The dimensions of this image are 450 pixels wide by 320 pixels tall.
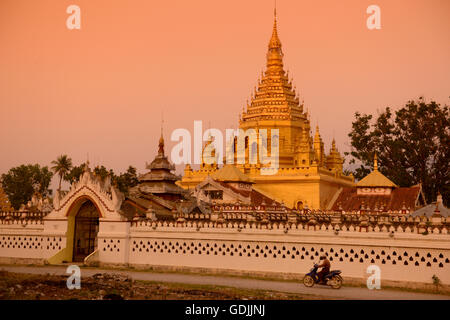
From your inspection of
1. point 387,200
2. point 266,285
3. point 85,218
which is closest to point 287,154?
point 387,200

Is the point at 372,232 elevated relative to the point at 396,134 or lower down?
lower down

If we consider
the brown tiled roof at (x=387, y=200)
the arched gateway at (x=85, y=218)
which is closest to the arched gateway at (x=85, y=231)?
the arched gateway at (x=85, y=218)

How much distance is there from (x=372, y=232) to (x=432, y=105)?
40488 mm

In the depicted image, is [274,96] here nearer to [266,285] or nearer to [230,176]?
[230,176]

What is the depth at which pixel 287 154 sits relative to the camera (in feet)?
200

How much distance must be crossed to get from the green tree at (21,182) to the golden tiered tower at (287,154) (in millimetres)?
28095

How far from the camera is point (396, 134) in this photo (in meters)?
65.8

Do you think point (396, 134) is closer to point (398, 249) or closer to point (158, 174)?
point (158, 174)

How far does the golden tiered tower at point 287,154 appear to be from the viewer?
179ft

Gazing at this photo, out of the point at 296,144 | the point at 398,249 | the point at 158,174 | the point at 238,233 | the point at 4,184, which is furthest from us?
the point at 4,184

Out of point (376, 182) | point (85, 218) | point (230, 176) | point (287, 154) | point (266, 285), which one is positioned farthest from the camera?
point (287, 154)

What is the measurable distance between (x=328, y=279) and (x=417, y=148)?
1660 inches
